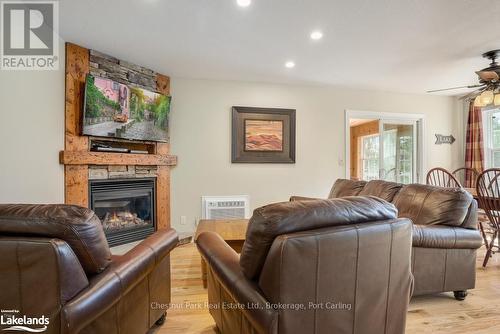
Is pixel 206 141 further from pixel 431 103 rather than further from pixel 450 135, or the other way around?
pixel 450 135

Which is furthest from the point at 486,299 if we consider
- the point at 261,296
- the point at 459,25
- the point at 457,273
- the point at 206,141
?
the point at 206,141

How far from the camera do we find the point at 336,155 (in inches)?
191

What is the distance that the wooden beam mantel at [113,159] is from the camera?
9.86ft

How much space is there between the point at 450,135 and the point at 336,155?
2.43 m

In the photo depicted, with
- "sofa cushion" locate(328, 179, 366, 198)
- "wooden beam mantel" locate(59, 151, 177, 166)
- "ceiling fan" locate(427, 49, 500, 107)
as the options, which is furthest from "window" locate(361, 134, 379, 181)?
"wooden beam mantel" locate(59, 151, 177, 166)

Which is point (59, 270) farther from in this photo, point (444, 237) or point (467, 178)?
point (467, 178)

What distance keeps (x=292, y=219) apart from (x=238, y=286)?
39cm

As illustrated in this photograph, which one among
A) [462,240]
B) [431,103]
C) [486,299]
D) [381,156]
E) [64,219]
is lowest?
[486,299]

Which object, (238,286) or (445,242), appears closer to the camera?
(238,286)

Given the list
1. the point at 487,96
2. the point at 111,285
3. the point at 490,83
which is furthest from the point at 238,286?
the point at 490,83

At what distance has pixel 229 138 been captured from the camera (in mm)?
4422

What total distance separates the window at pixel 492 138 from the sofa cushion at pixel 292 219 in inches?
202

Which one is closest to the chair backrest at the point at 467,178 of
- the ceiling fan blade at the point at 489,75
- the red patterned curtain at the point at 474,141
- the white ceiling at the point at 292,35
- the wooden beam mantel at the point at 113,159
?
the red patterned curtain at the point at 474,141

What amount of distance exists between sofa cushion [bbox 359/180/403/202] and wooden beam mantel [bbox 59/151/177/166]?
2.65 m
